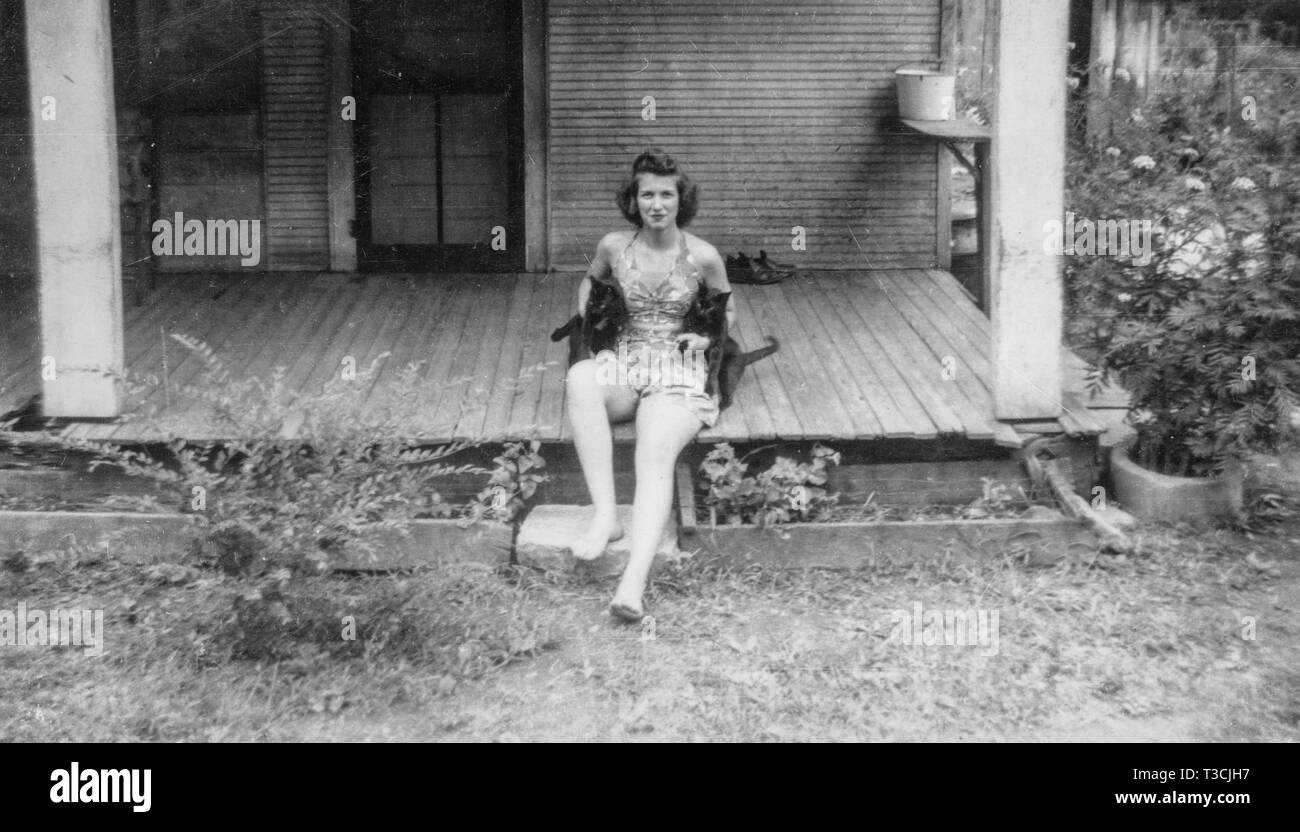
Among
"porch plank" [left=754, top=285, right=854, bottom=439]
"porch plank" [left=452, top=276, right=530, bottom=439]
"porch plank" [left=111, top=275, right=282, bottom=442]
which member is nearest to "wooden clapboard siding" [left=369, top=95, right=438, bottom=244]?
"porch plank" [left=452, top=276, right=530, bottom=439]

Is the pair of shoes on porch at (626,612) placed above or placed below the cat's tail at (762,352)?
below

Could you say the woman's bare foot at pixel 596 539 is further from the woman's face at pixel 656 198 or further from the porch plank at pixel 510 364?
the woman's face at pixel 656 198

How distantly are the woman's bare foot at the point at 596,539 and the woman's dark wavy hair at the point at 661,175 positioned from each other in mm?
1349

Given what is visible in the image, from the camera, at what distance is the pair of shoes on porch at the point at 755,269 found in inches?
275

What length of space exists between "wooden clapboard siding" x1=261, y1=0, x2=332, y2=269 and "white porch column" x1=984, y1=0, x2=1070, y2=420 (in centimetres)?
397

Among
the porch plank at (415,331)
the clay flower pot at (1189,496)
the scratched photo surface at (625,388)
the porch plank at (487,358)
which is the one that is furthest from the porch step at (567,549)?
the clay flower pot at (1189,496)

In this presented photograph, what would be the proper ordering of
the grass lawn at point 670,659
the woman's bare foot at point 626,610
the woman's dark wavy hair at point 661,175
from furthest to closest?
the woman's dark wavy hair at point 661,175 → the woman's bare foot at point 626,610 → the grass lawn at point 670,659

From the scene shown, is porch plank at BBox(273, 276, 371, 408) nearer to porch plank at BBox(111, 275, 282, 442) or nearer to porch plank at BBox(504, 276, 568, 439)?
porch plank at BBox(111, 275, 282, 442)

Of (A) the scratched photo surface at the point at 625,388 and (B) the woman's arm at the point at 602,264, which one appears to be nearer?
(A) the scratched photo surface at the point at 625,388

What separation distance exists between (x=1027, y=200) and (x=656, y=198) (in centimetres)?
150

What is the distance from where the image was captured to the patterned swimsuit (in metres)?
4.84
